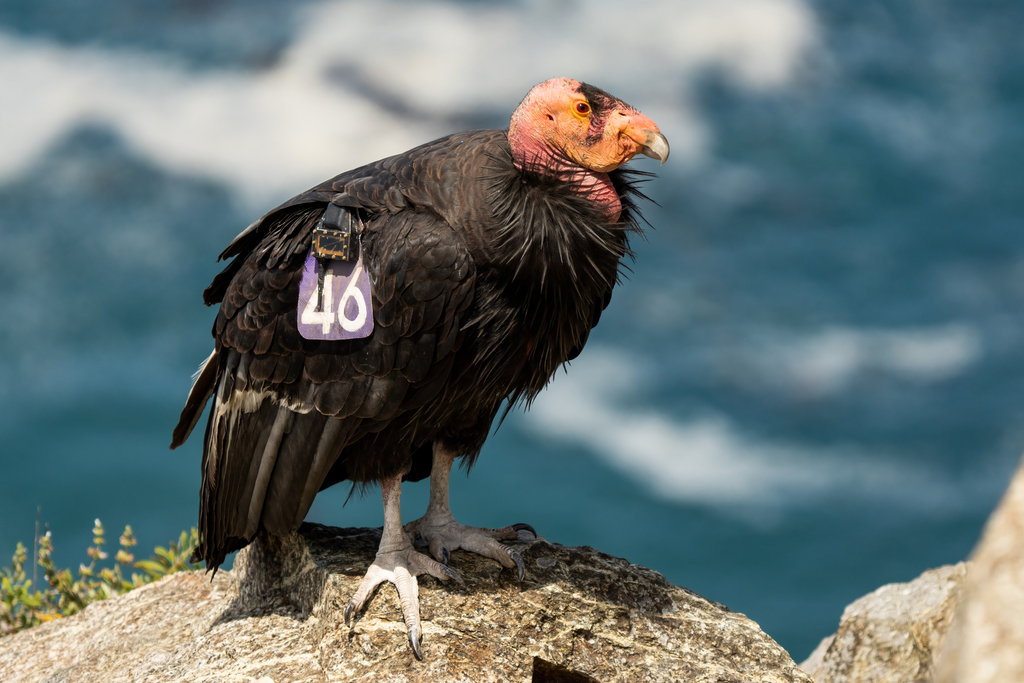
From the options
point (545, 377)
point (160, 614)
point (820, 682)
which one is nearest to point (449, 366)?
point (545, 377)

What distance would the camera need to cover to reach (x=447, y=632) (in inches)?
157

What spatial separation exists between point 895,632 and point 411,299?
3.60 metres

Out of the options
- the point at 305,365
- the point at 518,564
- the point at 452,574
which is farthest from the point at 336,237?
the point at 518,564

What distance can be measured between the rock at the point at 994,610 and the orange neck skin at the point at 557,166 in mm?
2558

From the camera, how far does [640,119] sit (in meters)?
3.80

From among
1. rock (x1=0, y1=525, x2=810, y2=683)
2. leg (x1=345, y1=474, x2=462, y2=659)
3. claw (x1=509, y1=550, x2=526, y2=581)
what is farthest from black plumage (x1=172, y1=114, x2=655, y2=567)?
claw (x1=509, y1=550, x2=526, y2=581)

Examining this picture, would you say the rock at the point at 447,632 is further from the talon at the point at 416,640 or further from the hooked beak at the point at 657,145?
the hooked beak at the point at 657,145

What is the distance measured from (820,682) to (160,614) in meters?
4.11

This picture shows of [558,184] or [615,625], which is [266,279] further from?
[615,625]

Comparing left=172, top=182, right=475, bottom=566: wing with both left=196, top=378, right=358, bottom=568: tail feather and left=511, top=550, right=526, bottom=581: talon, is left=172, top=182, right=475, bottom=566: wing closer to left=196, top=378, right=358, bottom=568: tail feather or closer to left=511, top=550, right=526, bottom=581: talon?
left=196, top=378, right=358, bottom=568: tail feather

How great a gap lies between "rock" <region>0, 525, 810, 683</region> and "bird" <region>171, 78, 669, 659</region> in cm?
14

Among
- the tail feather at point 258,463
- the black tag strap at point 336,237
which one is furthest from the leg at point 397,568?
the black tag strap at point 336,237

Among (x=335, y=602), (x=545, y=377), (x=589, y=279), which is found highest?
(x=589, y=279)

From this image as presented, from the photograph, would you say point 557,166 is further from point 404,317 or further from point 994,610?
point 994,610
